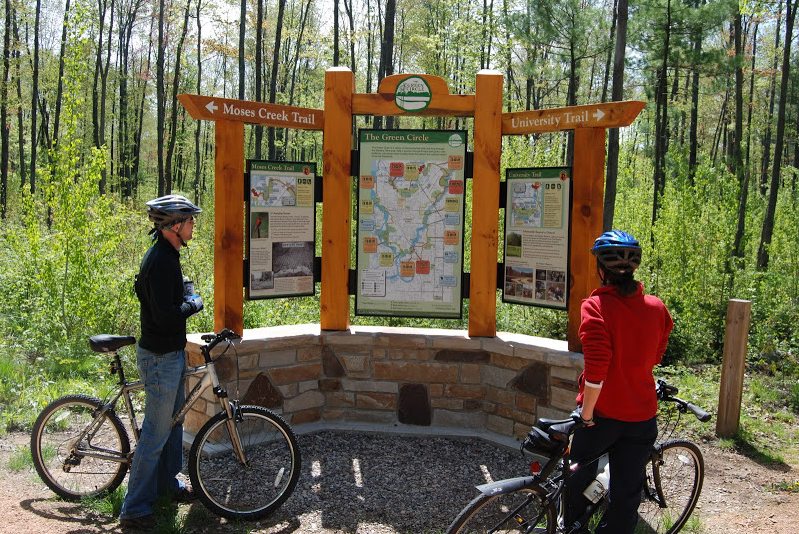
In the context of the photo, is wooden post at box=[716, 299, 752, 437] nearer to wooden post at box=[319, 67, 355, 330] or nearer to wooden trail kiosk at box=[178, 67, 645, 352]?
wooden trail kiosk at box=[178, 67, 645, 352]

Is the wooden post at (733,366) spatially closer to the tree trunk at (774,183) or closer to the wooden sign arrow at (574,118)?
the wooden sign arrow at (574,118)

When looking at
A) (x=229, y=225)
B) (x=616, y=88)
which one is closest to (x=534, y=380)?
(x=229, y=225)

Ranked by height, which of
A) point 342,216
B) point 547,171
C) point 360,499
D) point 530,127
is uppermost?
point 530,127

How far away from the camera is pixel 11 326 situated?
290 inches

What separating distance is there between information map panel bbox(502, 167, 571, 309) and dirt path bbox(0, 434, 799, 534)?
1.77 meters

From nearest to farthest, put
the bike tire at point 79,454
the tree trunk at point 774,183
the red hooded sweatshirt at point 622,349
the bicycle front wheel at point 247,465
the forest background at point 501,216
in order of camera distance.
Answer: the red hooded sweatshirt at point 622,349
the bicycle front wheel at point 247,465
the bike tire at point 79,454
the forest background at point 501,216
the tree trunk at point 774,183

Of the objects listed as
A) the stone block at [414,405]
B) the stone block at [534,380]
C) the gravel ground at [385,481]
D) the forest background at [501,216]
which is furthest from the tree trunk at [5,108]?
the stone block at [534,380]

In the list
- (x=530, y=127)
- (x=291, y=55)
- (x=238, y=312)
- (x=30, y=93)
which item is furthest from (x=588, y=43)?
(x=30, y=93)

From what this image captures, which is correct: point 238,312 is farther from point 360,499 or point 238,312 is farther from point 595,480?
point 595,480

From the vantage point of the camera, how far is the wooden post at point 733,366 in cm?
530

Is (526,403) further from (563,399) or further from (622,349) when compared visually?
(622,349)

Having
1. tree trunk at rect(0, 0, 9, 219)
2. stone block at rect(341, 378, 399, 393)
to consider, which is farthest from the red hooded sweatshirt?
tree trunk at rect(0, 0, 9, 219)

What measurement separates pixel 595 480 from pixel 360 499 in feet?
5.49

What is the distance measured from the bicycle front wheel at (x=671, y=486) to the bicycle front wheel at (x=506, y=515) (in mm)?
842
